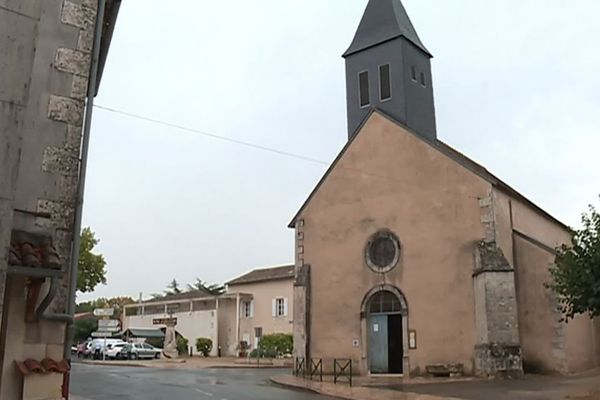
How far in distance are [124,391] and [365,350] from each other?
10001mm

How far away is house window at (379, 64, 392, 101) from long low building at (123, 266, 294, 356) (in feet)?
63.1

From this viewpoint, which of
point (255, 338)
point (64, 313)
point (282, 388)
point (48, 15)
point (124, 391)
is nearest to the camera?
point (64, 313)

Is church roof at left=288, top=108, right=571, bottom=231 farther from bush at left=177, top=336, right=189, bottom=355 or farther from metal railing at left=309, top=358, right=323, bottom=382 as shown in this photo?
bush at left=177, top=336, right=189, bottom=355

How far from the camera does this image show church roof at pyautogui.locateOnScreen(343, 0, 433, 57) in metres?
26.4

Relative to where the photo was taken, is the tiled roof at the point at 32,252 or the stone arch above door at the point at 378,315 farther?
the stone arch above door at the point at 378,315

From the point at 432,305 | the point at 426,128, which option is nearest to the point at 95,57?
the point at 432,305

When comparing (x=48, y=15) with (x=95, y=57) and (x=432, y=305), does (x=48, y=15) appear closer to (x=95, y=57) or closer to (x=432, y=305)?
(x=95, y=57)

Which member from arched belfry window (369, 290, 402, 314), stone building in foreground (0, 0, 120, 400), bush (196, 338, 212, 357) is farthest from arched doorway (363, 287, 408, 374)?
bush (196, 338, 212, 357)

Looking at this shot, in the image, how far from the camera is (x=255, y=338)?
43312 millimetres

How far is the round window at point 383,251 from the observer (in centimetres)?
2292

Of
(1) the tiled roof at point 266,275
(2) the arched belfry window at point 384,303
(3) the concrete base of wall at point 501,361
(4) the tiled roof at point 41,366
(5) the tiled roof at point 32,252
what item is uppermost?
(1) the tiled roof at point 266,275

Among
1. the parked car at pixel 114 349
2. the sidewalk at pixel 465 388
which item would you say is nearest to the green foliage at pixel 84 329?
the parked car at pixel 114 349

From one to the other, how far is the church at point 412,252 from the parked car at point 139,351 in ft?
62.1

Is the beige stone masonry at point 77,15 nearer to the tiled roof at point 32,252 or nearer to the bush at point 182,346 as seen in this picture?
the tiled roof at point 32,252
